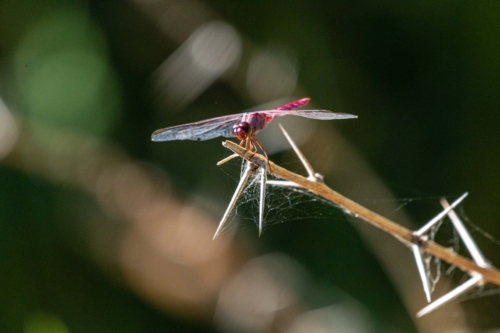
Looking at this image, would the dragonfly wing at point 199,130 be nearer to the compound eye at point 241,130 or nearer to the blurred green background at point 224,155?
the compound eye at point 241,130

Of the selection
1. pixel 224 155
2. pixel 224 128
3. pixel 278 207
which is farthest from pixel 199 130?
pixel 224 155

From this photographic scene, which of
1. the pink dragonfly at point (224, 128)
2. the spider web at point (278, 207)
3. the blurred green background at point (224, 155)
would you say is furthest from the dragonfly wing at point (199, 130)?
the blurred green background at point (224, 155)

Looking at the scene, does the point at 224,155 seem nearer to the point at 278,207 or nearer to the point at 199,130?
the point at 278,207

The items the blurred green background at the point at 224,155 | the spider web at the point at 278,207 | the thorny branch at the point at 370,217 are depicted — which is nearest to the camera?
the thorny branch at the point at 370,217

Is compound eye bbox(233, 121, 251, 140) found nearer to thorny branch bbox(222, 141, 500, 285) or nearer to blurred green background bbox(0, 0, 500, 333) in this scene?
thorny branch bbox(222, 141, 500, 285)

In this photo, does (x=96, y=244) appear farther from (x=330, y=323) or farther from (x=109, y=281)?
(x=330, y=323)

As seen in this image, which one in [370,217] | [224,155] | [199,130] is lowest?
[370,217]
